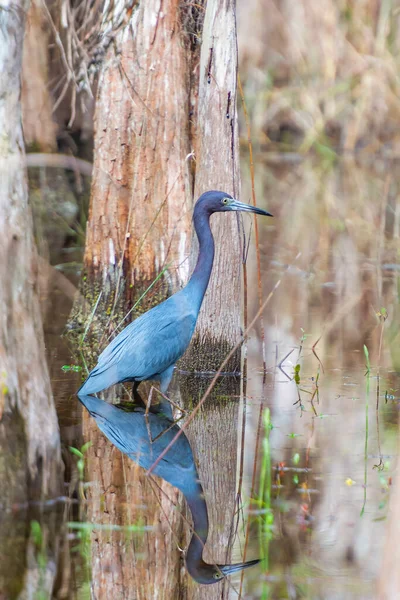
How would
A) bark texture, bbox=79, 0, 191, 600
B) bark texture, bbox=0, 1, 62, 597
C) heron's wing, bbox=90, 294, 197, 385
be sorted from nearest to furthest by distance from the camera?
bark texture, bbox=0, 1, 62, 597 < heron's wing, bbox=90, 294, 197, 385 < bark texture, bbox=79, 0, 191, 600

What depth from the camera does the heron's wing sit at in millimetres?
6230

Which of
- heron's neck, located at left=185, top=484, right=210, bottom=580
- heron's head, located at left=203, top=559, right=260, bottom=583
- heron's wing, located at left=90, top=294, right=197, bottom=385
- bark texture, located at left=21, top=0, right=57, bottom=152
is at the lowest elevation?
heron's head, located at left=203, top=559, right=260, bottom=583

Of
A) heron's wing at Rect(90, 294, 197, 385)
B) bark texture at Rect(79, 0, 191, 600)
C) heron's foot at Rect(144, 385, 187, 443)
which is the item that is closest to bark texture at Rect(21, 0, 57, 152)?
bark texture at Rect(79, 0, 191, 600)

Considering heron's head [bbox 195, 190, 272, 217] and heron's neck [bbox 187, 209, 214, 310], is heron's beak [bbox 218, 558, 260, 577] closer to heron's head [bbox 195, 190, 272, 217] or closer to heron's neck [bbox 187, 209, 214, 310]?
heron's neck [bbox 187, 209, 214, 310]

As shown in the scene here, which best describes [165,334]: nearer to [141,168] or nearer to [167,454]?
[167,454]

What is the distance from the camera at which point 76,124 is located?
20.0m

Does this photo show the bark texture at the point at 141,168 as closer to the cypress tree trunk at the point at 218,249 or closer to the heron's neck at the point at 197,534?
the cypress tree trunk at the point at 218,249

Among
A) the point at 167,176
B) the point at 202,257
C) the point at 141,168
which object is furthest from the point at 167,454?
the point at 141,168

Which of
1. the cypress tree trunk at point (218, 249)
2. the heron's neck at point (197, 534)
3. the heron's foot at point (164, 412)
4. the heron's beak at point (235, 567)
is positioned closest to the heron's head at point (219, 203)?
the cypress tree trunk at point (218, 249)

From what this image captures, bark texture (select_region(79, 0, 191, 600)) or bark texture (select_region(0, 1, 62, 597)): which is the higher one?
bark texture (select_region(79, 0, 191, 600))

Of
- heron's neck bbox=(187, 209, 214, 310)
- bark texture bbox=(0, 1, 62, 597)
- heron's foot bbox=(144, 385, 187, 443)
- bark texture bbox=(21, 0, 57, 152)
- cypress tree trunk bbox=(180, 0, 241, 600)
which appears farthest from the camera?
bark texture bbox=(21, 0, 57, 152)

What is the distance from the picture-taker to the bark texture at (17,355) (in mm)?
4180

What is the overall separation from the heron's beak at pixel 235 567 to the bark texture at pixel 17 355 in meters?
0.75

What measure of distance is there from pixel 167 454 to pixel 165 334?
1160 mm
